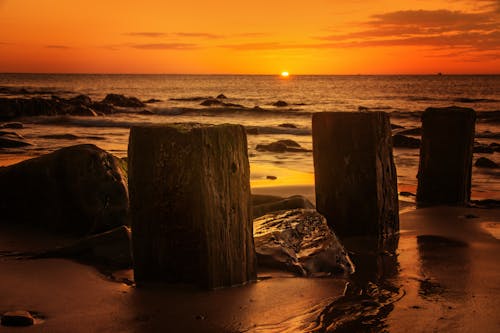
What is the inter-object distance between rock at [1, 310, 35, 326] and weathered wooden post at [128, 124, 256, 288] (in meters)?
0.87

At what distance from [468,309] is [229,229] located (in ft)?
4.90

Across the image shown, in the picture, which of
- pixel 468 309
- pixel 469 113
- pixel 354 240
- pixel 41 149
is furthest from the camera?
pixel 41 149

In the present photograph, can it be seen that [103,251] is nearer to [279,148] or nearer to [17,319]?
[17,319]

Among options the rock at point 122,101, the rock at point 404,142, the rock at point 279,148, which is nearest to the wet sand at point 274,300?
the rock at point 279,148

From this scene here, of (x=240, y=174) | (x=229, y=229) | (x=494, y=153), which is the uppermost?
(x=240, y=174)

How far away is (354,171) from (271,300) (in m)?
2.21

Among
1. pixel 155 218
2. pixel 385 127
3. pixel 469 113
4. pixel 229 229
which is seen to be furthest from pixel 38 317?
pixel 469 113

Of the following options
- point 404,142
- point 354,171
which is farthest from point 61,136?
point 354,171

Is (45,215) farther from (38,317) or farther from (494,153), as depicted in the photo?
(494,153)

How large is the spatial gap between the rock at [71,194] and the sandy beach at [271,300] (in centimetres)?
66

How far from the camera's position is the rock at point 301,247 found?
4.62 metres

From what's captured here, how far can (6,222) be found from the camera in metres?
Answer: 5.86

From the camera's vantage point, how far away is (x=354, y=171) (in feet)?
18.9

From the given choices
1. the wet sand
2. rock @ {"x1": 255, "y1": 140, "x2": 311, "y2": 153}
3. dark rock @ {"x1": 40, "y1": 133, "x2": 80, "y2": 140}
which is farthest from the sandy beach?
dark rock @ {"x1": 40, "y1": 133, "x2": 80, "y2": 140}
